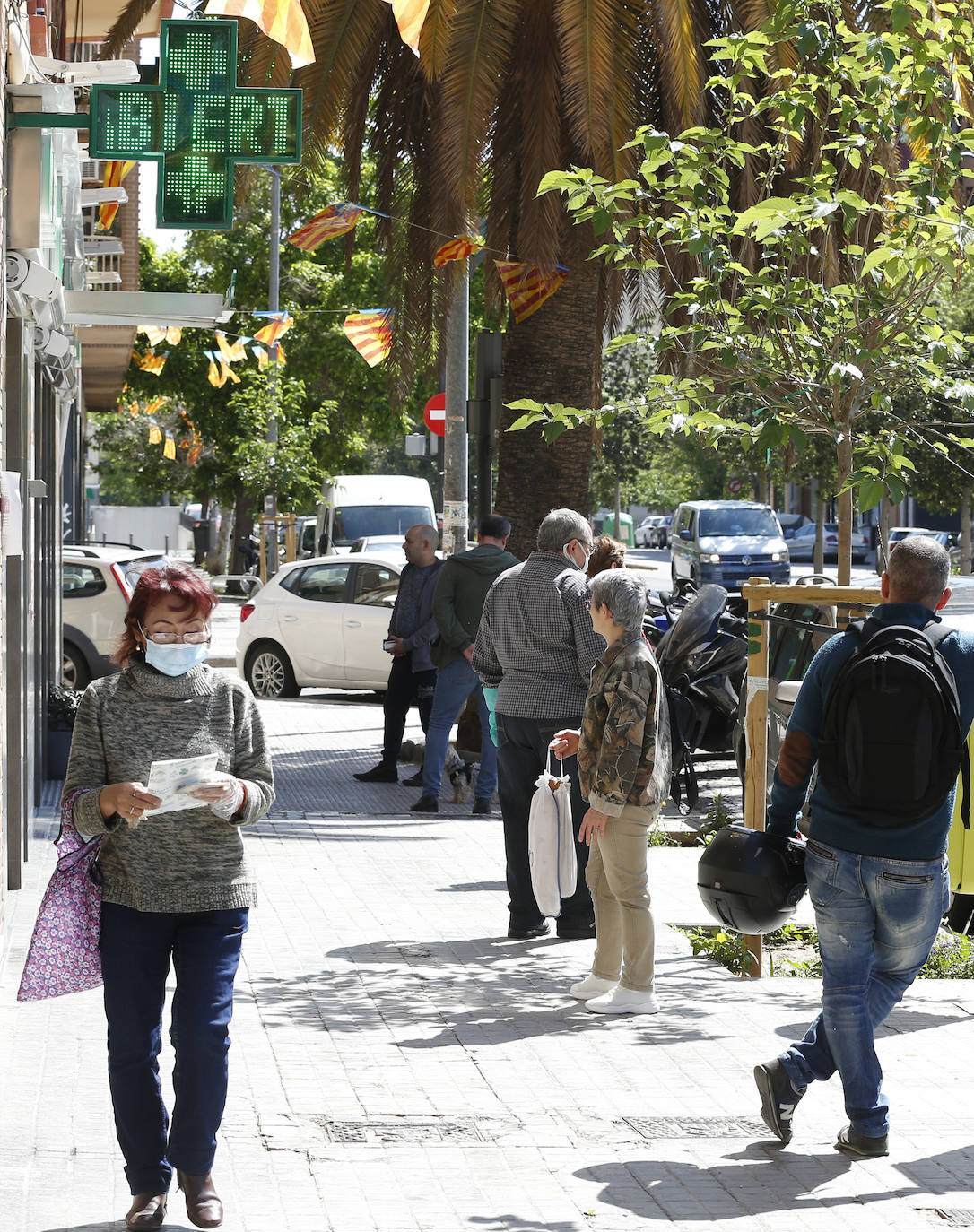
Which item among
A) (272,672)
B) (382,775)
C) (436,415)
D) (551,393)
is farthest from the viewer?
(436,415)

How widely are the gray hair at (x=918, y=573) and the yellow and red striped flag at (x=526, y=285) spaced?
7.77m

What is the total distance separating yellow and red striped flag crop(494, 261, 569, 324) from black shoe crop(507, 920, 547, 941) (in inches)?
231

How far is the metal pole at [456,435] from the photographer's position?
1700cm

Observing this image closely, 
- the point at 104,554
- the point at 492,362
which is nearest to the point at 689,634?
the point at 492,362

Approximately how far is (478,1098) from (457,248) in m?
7.71

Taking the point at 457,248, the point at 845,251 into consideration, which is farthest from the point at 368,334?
the point at 845,251

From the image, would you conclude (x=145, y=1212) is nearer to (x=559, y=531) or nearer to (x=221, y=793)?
(x=221, y=793)

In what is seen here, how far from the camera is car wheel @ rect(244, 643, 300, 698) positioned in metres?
18.1

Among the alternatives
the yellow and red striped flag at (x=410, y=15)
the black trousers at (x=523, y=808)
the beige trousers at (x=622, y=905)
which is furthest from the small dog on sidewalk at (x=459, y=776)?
the yellow and red striped flag at (x=410, y=15)

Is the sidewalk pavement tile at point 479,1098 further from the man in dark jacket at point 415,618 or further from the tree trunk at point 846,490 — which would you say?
the man in dark jacket at point 415,618

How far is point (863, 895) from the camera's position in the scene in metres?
4.80

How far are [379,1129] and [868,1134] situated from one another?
4.69 ft

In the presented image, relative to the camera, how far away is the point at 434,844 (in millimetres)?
10336

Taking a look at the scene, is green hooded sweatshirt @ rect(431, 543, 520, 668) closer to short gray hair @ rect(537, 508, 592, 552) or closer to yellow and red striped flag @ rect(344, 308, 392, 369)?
short gray hair @ rect(537, 508, 592, 552)
